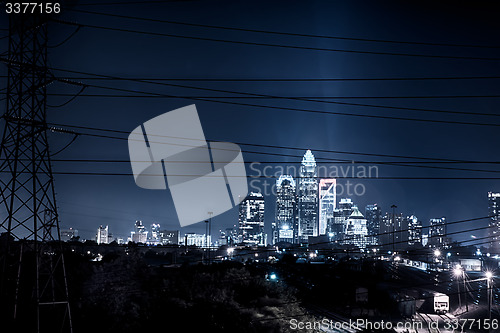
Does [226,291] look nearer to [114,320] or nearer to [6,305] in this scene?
[114,320]

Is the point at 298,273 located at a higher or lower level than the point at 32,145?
lower

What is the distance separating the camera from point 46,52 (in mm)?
18141

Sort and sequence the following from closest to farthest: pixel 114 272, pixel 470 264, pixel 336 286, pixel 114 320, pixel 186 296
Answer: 1. pixel 114 320
2. pixel 186 296
3. pixel 114 272
4. pixel 336 286
5. pixel 470 264

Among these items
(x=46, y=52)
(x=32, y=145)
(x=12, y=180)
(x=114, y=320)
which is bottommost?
(x=114, y=320)

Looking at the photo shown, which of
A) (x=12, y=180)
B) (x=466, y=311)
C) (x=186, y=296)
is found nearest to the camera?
(x=12, y=180)

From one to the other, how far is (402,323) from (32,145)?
37.9 m

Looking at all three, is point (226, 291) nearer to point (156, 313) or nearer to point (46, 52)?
point (156, 313)

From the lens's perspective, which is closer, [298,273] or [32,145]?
[32,145]

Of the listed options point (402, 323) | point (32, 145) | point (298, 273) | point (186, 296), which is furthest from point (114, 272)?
point (298, 273)

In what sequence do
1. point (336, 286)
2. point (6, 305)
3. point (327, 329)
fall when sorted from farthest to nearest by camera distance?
point (336, 286)
point (327, 329)
point (6, 305)

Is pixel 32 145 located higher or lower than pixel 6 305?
higher

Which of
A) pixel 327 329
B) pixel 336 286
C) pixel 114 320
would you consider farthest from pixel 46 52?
pixel 336 286

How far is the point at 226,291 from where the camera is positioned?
3212 centimetres

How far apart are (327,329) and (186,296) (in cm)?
1137
